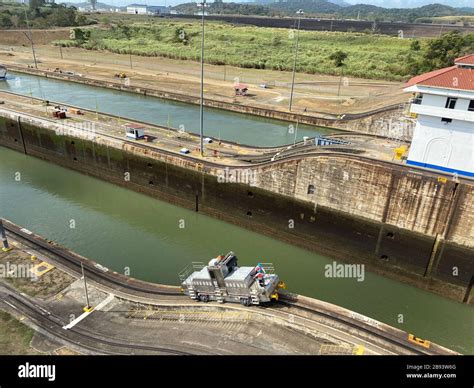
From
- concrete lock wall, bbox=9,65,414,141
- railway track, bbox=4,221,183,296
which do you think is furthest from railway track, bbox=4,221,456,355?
concrete lock wall, bbox=9,65,414,141

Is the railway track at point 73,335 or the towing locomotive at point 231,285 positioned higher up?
the towing locomotive at point 231,285

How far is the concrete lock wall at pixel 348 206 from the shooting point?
27266mm

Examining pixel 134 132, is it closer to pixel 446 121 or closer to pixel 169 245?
pixel 169 245

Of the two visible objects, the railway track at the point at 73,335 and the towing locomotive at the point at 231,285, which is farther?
the towing locomotive at the point at 231,285

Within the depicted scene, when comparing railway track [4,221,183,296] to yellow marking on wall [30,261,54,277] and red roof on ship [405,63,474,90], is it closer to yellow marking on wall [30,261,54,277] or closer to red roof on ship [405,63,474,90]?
yellow marking on wall [30,261,54,277]

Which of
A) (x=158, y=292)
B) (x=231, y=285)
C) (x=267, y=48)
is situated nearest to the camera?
(x=231, y=285)

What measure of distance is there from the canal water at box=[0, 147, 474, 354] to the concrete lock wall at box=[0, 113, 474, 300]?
52.1 inches

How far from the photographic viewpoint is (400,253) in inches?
1146

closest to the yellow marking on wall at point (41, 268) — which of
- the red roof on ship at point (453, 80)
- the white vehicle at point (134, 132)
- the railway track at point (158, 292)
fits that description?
the railway track at point (158, 292)

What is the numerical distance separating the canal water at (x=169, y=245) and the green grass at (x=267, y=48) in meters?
65.9

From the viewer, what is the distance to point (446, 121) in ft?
91.9

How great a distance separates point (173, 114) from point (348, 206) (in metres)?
43.6

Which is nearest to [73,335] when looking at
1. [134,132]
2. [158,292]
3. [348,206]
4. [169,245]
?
[158,292]

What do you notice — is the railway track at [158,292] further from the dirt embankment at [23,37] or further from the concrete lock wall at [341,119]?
the dirt embankment at [23,37]
